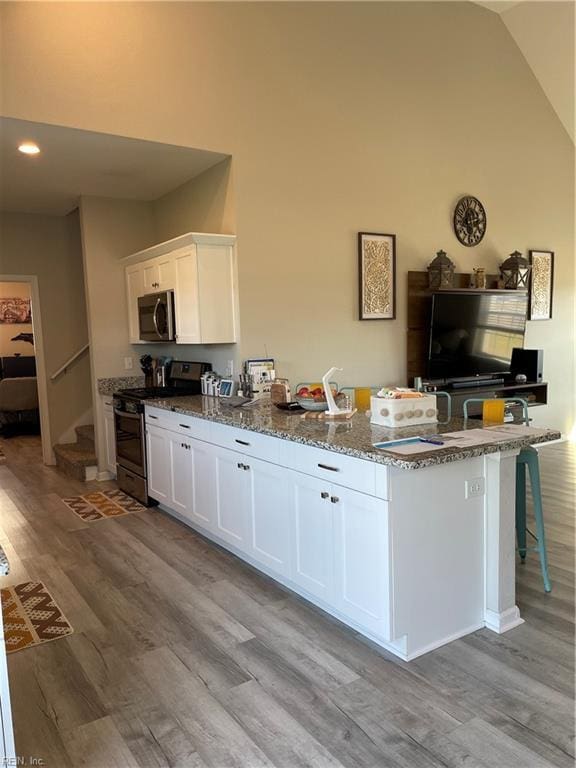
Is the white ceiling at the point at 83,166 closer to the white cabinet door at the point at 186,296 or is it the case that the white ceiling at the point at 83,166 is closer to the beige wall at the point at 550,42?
the white cabinet door at the point at 186,296

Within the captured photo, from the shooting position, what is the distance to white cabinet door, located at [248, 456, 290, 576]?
3.05 metres

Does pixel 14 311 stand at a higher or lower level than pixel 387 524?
higher

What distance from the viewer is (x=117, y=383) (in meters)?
5.71

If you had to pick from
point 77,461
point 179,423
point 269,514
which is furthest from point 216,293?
point 77,461

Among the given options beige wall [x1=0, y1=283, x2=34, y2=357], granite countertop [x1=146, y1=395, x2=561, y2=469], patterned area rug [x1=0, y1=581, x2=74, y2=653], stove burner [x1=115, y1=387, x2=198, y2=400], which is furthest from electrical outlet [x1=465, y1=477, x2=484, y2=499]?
beige wall [x1=0, y1=283, x2=34, y2=357]

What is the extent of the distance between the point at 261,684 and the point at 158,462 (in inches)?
96.7

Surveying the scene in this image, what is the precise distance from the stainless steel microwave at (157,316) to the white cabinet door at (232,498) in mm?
1571

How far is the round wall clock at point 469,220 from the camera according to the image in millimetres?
5875

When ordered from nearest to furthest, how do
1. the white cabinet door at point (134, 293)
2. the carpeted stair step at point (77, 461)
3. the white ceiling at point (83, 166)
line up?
the white ceiling at point (83, 166)
the white cabinet door at point (134, 293)
the carpeted stair step at point (77, 461)

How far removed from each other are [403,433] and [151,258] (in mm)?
3183

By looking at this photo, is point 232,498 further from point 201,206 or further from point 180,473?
point 201,206

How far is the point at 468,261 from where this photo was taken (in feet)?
19.8

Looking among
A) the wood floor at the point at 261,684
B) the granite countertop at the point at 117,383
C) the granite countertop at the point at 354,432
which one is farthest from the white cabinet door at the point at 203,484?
the granite countertop at the point at 117,383

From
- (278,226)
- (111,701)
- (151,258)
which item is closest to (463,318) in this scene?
(278,226)
